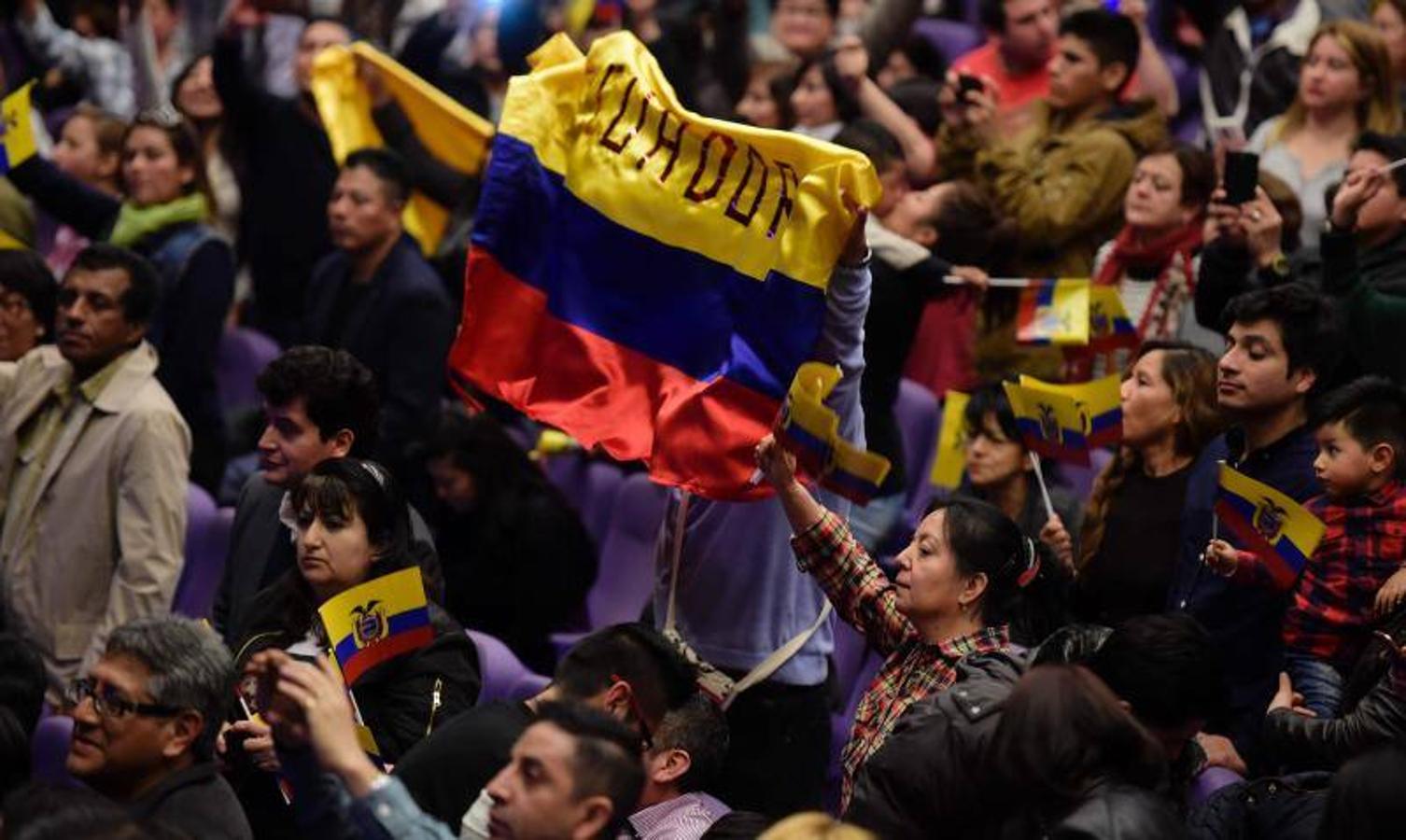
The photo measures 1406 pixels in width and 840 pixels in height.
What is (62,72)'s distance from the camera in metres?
10.6

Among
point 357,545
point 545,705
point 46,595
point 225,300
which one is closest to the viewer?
point 545,705

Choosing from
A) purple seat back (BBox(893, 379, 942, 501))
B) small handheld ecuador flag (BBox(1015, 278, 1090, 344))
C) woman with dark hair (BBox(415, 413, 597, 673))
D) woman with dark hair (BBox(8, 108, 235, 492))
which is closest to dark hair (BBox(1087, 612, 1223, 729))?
small handheld ecuador flag (BBox(1015, 278, 1090, 344))

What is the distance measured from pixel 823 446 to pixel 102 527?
2352 millimetres

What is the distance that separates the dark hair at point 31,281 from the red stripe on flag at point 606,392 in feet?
6.30

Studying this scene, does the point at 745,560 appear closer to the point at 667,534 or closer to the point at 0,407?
the point at 667,534

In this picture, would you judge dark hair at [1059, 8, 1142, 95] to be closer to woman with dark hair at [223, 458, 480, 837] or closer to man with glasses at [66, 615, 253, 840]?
woman with dark hair at [223, 458, 480, 837]

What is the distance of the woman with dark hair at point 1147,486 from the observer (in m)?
5.95

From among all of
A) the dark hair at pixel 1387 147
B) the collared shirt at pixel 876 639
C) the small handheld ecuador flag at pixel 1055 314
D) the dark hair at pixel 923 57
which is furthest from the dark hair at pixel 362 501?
the dark hair at pixel 923 57

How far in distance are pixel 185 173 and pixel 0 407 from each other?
5.63 ft

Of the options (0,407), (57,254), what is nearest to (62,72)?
(57,254)

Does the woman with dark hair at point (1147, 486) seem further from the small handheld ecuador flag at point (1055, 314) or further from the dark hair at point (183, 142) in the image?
the dark hair at point (183, 142)

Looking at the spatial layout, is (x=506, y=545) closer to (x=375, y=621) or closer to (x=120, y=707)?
(x=375, y=621)

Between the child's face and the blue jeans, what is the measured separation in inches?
15.2

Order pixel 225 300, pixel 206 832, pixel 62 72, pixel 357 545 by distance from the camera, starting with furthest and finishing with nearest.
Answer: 1. pixel 62 72
2. pixel 225 300
3. pixel 357 545
4. pixel 206 832
